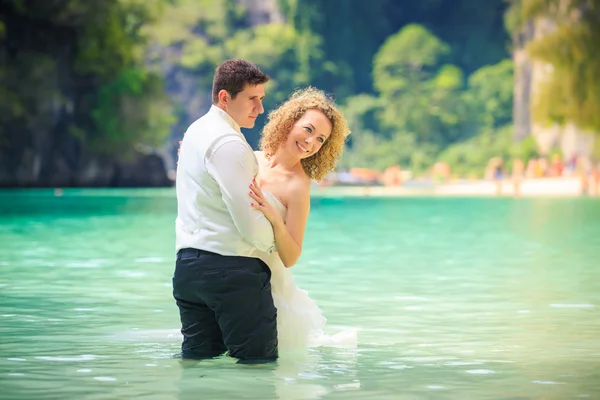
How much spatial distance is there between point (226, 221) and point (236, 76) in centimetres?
75

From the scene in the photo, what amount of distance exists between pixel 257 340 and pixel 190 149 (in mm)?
1066

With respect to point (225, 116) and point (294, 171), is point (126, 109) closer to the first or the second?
point (294, 171)

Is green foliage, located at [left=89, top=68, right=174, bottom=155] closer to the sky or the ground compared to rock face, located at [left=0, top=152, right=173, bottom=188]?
closer to the sky

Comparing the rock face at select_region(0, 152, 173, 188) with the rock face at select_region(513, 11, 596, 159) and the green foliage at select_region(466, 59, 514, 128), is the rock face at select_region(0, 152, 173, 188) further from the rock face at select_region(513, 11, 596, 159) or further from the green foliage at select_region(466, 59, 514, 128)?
the green foliage at select_region(466, 59, 514, 128)

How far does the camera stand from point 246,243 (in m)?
6.29

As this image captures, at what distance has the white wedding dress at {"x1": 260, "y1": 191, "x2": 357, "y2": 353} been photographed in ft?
22.1

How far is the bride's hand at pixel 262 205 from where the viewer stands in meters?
6.20

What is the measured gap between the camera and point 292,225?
6.52 m

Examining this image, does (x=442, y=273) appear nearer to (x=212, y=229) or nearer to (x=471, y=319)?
(x=471, y=319)

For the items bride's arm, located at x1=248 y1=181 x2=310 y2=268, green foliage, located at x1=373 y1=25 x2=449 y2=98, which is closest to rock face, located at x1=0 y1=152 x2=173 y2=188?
green foliage, located at x1=373 y1=25 x2=449 y2=98

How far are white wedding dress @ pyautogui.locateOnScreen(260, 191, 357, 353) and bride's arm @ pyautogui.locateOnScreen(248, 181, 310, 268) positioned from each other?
76 millimetres

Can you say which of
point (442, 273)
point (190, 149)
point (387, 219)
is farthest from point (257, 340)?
point (387, 219)

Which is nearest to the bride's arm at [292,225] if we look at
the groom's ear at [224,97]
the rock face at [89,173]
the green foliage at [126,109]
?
the groom's ear at [224,97]

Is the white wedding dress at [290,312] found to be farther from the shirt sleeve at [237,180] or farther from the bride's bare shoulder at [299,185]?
the shirt sleeve at [237,180]
